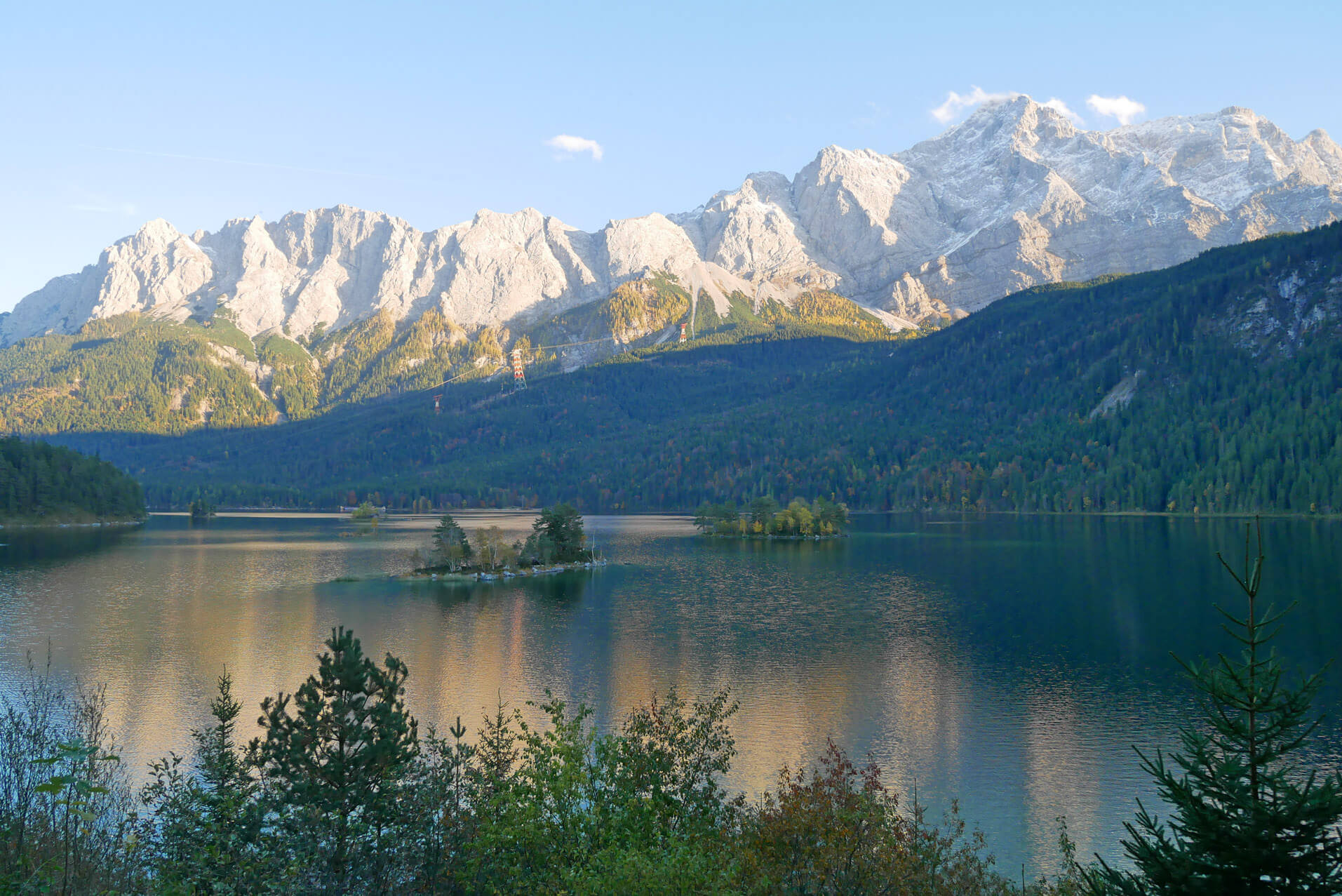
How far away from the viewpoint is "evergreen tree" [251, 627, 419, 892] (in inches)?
942

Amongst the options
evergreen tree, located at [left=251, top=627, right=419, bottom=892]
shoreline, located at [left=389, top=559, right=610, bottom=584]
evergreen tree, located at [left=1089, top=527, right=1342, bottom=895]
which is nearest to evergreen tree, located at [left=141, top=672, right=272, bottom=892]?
evergreen tree, located at [left=251, top=627, right=419, bottom=892]

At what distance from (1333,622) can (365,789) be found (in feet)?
268

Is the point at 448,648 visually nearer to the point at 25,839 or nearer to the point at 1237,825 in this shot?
the point at 25,839

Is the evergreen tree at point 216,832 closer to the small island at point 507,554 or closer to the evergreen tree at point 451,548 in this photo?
the small island at point 507,554

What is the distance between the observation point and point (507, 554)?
437 feet

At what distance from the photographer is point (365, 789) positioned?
28.0 meters

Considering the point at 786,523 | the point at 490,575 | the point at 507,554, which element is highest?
the point at 786,523

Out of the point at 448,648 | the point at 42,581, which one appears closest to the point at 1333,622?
the point at 448,648

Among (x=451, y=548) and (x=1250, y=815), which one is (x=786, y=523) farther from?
(x=1250, y=815)

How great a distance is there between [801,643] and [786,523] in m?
111

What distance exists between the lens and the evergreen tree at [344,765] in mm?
23922

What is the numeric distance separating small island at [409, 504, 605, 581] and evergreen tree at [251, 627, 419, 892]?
97073 mm

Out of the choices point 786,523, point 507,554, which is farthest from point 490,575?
point 786,523

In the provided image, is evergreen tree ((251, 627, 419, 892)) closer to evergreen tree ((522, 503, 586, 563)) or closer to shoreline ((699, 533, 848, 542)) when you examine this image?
evergreen tree ((522, 503, 586, 563))
